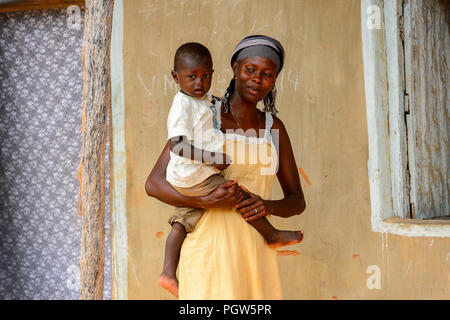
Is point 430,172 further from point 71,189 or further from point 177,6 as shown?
point 71,189

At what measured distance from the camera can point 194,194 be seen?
272 centimetres

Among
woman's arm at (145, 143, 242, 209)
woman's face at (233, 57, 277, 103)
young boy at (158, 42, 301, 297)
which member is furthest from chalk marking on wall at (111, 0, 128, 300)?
woman's face at (233, 57, 277, 103)

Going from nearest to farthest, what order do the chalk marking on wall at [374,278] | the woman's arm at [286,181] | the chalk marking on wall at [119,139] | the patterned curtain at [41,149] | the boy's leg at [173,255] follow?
the boy's leg at [173,255] < the woman's arm at [286,181] < the chalk marking on wall at [374,278] < the chalk marking on wall at [119,139] < the patterned curtain at [41,149]

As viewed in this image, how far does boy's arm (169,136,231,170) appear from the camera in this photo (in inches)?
103

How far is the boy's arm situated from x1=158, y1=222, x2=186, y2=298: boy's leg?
0.31 metres

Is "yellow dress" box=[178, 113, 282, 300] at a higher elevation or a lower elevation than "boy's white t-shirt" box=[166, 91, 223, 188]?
lower

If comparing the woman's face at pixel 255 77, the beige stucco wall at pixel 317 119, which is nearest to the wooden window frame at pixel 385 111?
the beige stucco wall at pixel 317 119

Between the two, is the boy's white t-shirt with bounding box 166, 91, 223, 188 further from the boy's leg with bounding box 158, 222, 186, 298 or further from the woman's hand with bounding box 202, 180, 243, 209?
the boy's leg with bounding box 158, 222, 186, 298

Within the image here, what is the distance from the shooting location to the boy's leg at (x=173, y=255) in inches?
108

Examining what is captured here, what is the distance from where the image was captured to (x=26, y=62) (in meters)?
4.75

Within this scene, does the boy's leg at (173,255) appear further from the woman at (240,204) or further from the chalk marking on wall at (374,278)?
the chalk marking on wall at (374,278)

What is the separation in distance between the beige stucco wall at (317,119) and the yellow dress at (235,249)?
1.32 m

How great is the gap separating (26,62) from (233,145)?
2590 millimetres

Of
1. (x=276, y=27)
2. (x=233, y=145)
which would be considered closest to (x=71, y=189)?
(x=276, y=27)
